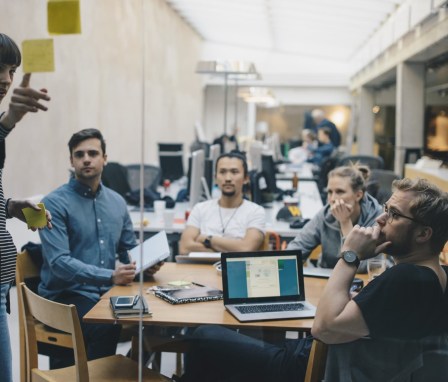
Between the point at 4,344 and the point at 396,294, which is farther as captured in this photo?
the point at 4,344

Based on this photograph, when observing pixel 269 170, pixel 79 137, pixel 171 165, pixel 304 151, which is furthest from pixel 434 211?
pixel 304 151

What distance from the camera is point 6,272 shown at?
2174mm

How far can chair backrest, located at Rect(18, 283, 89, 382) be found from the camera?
91.0 inches

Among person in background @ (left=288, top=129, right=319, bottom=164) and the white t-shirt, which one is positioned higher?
person in background @ (left=288, top=129, right=319, bottom=164)

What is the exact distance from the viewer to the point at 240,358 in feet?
8.62

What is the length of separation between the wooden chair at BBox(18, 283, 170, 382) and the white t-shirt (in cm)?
143

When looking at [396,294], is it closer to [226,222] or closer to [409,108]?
[226,222]

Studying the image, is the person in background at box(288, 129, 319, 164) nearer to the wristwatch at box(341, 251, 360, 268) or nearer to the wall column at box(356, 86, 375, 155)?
the wall column at box(356, 86, 375, 155)

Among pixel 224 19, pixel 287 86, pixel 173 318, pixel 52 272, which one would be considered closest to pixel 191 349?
pixel 173 318

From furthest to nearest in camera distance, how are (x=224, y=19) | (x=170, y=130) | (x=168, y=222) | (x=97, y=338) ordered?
(x=170, y=130), (x=224, y=19), (x=168, y=222), (x=97, y=338)

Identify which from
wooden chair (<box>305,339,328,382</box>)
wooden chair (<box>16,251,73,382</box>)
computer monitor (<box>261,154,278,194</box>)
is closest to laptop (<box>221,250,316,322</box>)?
wooden chair (<box>305,339,328,382</box>)

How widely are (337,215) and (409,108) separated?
23.3ft

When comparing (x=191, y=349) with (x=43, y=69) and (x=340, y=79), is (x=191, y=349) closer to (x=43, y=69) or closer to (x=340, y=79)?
(x=43, y=69)

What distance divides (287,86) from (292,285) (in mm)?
14979
